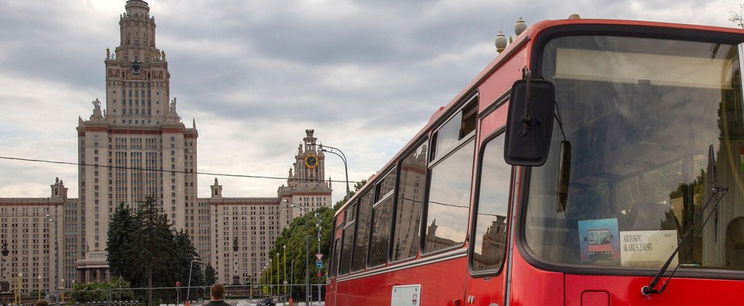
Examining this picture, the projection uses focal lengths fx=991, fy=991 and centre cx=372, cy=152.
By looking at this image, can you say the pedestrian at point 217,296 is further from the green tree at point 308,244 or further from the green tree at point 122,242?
the green tree at point 122,242

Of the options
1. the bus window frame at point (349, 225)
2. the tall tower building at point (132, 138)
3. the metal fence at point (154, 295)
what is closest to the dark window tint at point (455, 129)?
the bus window frame at point (349, 225)

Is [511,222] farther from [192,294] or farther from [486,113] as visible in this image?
[192,294]

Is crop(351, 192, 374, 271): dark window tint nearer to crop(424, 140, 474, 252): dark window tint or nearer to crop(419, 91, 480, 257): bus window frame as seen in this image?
crop(419, 91, 480, 257): bus window frame

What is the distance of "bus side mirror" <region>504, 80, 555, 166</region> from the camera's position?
4.70 meters

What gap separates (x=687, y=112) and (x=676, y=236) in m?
0.66

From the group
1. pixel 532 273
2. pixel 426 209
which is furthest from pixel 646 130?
pixel 426 209

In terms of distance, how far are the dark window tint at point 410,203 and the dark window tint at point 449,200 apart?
334mm

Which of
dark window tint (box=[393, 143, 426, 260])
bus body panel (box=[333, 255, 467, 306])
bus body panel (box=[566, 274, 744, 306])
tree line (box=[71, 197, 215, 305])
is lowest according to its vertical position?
tree line (box=[71, 197, 215, 305])

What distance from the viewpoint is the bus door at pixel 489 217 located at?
17.2 ft

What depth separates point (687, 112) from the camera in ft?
16.8

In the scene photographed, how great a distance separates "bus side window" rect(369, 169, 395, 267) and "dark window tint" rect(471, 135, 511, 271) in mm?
3226

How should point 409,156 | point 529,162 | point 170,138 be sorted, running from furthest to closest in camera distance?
point 170,138 < point 409,156 < point 529,162

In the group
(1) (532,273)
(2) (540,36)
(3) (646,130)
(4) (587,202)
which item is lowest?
(1) (532,273)

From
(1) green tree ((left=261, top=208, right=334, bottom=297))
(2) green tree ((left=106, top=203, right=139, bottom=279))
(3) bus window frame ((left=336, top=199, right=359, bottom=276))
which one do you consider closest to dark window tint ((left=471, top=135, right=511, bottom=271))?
(3) bus window frame ((left=336, top=199, right=359, bottom=276))
